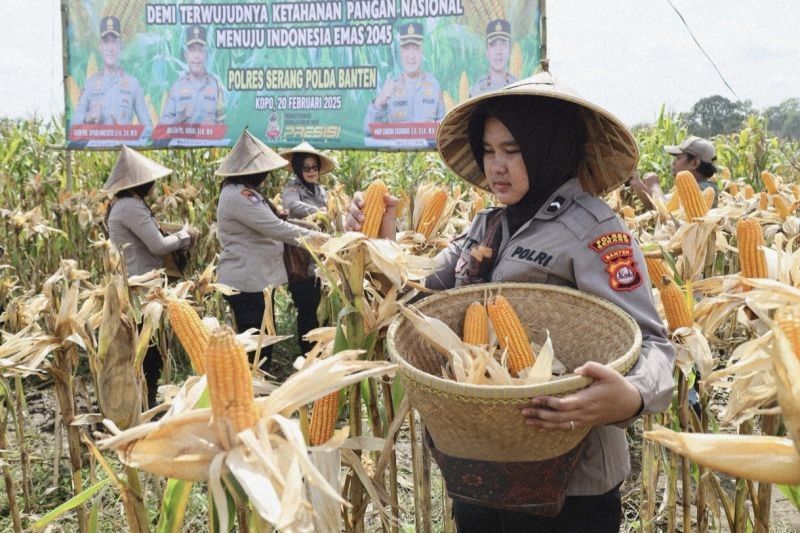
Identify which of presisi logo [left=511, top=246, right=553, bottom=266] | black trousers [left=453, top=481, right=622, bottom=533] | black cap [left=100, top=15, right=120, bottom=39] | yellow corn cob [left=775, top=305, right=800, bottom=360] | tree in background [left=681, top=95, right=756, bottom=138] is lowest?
black trousers [left=453, top=481, right=622, bottom=533]

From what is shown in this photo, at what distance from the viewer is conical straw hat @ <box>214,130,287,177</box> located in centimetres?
490

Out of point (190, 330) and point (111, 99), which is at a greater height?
point (111, 99)

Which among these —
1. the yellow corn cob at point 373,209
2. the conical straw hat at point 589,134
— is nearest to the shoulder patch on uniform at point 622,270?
the conical straw hat at point 589,134

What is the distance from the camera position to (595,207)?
Result: 5.94 feet

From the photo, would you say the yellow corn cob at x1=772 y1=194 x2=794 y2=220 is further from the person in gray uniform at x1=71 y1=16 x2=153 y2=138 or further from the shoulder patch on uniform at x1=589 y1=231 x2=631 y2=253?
the person in gray uniform at x1=71 y1=16 x2=153 y2=138

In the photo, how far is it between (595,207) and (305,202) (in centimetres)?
447

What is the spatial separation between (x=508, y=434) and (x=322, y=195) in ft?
16.9

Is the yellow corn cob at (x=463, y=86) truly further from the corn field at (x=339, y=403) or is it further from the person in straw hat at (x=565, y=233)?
the person in straw hat at (x=565, y=233)

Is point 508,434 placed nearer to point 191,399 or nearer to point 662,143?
point 191,399

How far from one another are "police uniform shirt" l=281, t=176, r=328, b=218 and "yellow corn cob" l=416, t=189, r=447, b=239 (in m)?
2.58

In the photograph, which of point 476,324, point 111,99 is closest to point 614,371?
point 476,324

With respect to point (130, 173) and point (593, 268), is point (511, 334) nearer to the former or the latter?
point (593, 268)

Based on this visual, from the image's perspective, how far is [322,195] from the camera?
20.9ft

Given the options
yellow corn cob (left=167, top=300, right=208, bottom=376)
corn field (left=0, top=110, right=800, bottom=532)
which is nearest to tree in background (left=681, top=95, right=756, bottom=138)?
corn field (left=0, top=110, right=800, bottom=532)
